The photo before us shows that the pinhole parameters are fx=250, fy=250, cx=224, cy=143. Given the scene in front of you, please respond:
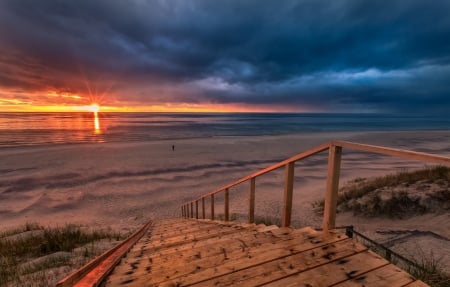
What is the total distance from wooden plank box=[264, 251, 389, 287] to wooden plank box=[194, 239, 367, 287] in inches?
2.1

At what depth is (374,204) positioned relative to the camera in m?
8.30

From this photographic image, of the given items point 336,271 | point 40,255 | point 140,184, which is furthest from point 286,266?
point 140,184

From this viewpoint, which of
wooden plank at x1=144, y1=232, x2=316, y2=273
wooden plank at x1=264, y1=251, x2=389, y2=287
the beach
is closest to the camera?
wooden plank at x1=264, y1=251, x2=389, y2=287

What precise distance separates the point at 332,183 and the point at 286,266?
1086mm

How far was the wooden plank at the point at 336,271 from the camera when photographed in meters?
1.81

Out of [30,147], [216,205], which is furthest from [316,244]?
[30,147]

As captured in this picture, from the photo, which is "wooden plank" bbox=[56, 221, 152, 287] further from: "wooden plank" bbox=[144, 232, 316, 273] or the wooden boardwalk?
"wooden plank" bbox=[144, 232, 316, 273]

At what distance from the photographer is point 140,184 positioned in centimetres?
1592

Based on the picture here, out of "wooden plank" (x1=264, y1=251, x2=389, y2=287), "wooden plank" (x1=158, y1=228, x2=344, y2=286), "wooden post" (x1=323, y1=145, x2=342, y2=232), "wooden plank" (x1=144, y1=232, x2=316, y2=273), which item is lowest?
"wooden plank" (x1=144, y1=232, x2=316, y2=273)

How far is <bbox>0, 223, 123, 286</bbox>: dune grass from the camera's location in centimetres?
397

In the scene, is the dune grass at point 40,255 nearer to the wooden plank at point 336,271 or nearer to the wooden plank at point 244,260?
the wooden plank at point 244,260

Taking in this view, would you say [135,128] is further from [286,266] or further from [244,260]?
[286,266]

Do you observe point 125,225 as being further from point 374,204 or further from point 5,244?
point 374,204

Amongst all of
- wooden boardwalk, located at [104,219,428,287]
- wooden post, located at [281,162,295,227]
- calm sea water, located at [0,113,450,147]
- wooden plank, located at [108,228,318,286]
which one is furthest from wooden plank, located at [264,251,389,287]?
calm sea water, located at [0,113,450,147]
